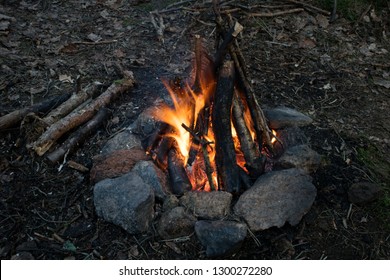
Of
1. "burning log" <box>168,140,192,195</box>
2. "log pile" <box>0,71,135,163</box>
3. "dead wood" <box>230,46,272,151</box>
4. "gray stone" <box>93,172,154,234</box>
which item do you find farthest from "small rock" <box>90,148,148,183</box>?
"dead wood" <box>230,46,272,151</box>

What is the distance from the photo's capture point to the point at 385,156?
13.5ft

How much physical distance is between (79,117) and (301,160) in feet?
8.47

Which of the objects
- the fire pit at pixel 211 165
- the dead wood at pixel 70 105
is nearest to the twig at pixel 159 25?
the dead wood at pixel 70 105

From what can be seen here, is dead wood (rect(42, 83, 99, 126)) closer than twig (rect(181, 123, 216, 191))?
No

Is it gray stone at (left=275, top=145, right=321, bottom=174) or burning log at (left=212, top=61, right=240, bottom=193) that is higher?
burning log at (left=212, top=61, right=240, bottom=193)

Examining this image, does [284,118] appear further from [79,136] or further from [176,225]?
[79,136]

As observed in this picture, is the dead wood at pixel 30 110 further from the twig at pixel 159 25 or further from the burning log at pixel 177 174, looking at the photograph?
the twig at pixel 159 25

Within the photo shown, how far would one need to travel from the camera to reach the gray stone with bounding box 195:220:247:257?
10.3ft

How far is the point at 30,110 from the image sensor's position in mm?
4430

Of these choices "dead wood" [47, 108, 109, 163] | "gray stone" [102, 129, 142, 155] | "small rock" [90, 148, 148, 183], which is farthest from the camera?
"gray stone" [102, 129, 142, 155]

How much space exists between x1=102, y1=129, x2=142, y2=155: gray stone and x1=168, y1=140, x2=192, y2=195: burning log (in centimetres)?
44

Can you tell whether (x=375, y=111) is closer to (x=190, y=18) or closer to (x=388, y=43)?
(x=388, y=43)

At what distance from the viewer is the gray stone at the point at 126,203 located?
3.33m

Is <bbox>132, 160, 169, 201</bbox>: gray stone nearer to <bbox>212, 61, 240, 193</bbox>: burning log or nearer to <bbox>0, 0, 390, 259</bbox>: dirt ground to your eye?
<bbox>0, 0, 390, 259</bbox>: dirt ground
